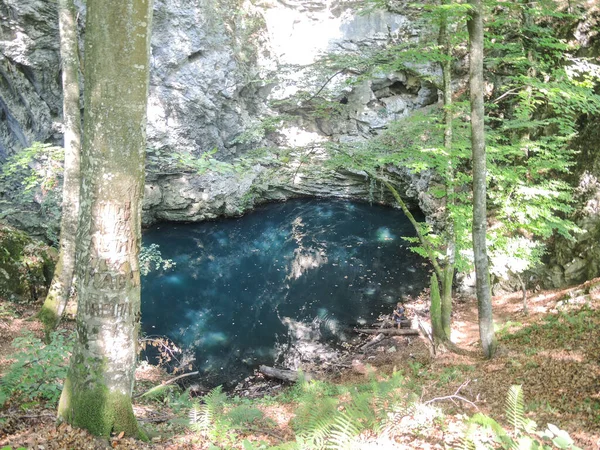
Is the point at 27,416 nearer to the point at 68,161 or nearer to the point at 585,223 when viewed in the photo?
the point at 68,161

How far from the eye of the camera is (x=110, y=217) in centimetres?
280

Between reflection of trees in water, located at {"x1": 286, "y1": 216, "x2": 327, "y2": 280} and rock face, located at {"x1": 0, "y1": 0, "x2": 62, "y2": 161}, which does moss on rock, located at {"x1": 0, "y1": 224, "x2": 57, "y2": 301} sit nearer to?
reflection of trees in water, located at {"x1": 286, "y1": 216, "x2": 327, "y2": 280}

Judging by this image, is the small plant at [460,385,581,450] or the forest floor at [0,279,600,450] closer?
the small plant at [460,385,581,450]

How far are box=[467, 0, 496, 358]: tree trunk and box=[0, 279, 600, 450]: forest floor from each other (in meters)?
1.00

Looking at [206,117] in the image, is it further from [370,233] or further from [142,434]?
[142,434]

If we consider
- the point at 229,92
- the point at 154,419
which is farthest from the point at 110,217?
the point at 229,92

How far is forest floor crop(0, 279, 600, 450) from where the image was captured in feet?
10.5

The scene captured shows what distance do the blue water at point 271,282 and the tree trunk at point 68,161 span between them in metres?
4.10

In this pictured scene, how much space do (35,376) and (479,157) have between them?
21.1 feet

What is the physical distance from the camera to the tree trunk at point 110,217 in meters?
2.67

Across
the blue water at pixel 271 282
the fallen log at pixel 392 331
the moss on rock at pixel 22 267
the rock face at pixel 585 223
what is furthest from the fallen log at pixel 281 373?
the rock face at pixel 585 223

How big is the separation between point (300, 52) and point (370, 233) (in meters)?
12.3

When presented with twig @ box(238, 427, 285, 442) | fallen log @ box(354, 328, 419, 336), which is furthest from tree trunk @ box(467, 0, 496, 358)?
fallen log @ box(354, 328, 419, 336)

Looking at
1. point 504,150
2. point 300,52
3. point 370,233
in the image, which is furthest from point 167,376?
point 300,52
